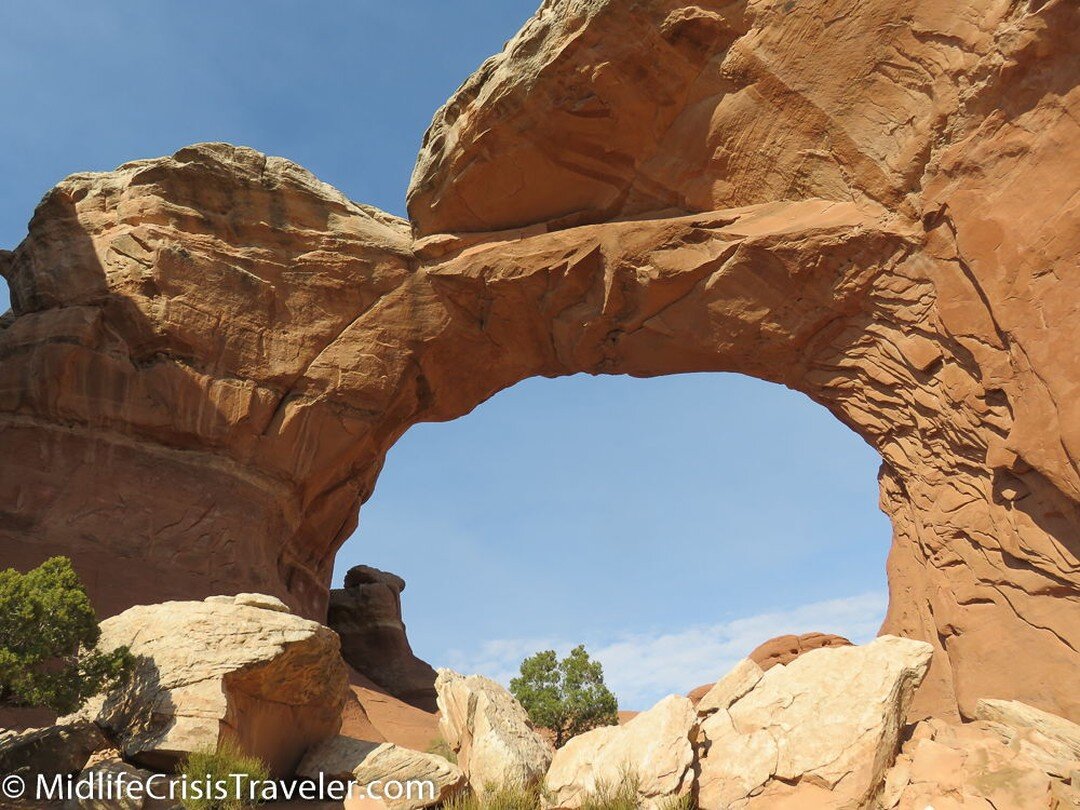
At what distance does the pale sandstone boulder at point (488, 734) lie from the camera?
435 inches

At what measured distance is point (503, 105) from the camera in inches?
701

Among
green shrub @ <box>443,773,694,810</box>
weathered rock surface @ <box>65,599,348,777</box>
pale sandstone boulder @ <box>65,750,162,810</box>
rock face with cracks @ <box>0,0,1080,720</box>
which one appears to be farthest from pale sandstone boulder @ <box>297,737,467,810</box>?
rock face with cracks @ <box>0,0,1080,720</box>

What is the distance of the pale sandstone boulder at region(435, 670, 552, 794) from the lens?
36.3 feet

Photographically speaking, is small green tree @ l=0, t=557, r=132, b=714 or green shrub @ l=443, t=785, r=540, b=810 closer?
green shrub @ l=443, t=785, r=540, b=810

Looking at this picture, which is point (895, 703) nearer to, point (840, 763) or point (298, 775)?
point (840, 763)

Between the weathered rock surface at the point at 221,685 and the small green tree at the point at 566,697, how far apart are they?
18.4m

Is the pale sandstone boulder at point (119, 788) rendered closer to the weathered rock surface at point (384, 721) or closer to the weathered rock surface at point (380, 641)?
the weathered rock surface at point (384, 721)

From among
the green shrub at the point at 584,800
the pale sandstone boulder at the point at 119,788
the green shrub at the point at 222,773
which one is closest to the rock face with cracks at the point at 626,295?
the green shrub at the point at 584,800

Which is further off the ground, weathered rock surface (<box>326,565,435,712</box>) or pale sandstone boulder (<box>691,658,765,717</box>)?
weathered rock surface (<box>326,565,435,712</box>)

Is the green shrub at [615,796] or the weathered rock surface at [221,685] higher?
the weathered rock surface at [221,685]

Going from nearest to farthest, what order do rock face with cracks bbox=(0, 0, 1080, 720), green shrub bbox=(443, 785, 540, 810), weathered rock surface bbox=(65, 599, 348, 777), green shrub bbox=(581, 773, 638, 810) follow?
1. green shrub bbox=(581, 773, 638, 810)
2. green shrub bbox=(443, 785, 540, 810)
3. weathered rock surface bbox=(65, 599, 348, 777)
4. rock face with cracks bbox=(0, 0, 1080, 720)

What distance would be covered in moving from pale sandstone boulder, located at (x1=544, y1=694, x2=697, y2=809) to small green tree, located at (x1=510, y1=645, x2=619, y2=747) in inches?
776

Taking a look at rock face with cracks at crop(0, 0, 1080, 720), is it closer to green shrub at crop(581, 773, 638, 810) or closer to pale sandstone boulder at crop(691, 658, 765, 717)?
pale sandstone boulder at crop(691, 658, 765, 717)

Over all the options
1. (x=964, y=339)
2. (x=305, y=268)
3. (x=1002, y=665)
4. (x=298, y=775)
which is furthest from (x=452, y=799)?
(x=305, y=268)
